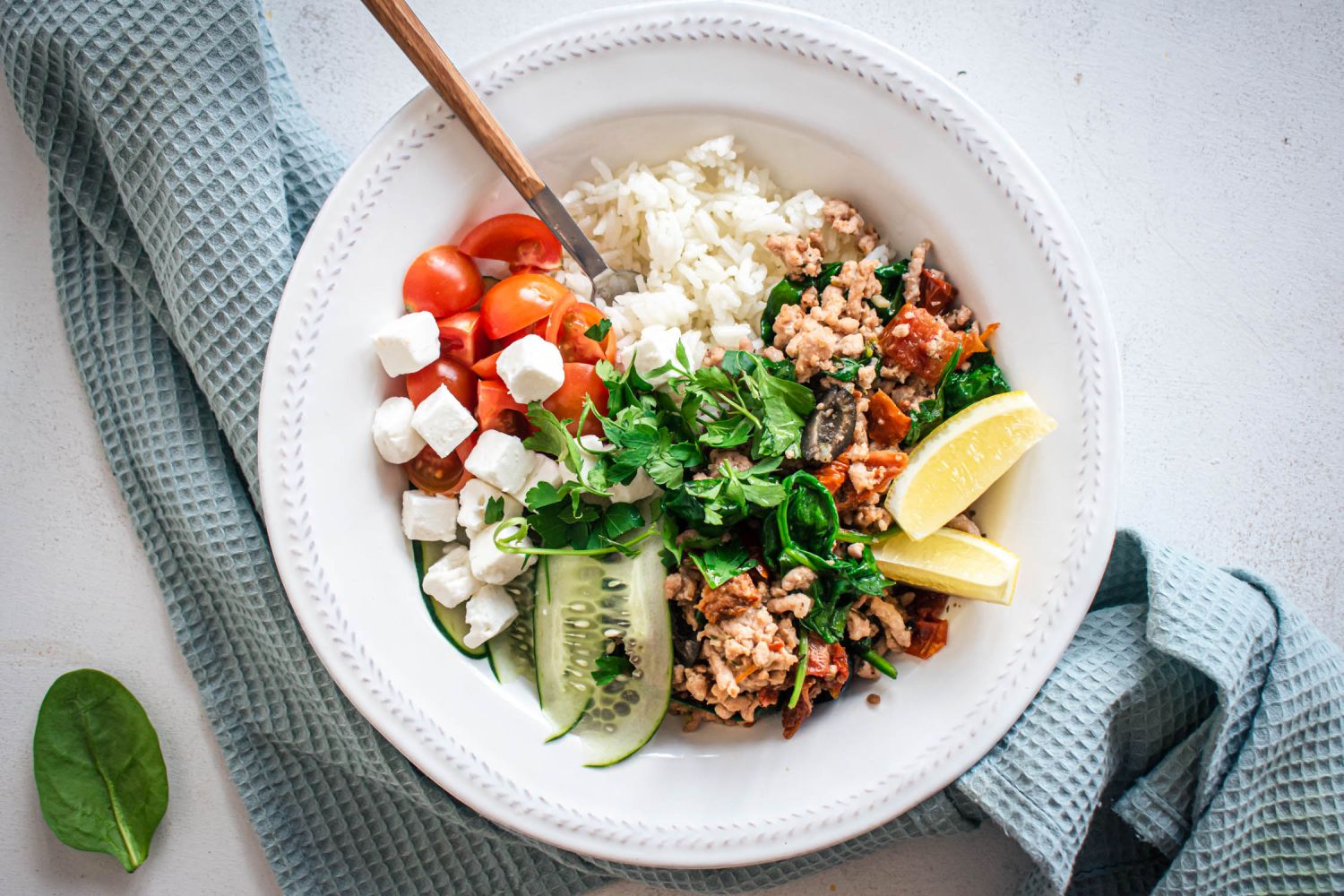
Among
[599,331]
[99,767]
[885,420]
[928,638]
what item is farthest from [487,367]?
[99,767]

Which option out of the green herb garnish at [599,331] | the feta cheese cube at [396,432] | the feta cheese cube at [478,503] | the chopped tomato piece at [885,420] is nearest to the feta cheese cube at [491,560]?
the feta cheese cube at [478,503]

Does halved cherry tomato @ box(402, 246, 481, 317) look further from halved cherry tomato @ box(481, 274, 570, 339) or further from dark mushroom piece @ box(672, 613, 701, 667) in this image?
dark mushroom piece @ box(672, 613, 701, 667)

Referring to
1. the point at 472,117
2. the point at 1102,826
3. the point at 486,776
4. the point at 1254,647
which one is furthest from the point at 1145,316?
the point at 486,776

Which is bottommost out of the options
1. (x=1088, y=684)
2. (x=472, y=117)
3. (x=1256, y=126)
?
(x=1088, y=684)

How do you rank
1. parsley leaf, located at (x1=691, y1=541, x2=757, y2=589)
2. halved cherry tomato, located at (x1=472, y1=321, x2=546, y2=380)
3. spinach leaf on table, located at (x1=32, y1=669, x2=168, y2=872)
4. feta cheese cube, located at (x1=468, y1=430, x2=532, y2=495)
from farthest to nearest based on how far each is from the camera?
spinach leaf on table, located at (x1=32, y1=669, x2=168, y2=872), halved cherry tomato, located at (x1=472, y1=321, x2=546, y2=380), feta cheese cube, located at (x1=468, y1=430, x2=532, y2=495), parsley leaf, located at (x1=691, y1=541, x2=757, y2=589)

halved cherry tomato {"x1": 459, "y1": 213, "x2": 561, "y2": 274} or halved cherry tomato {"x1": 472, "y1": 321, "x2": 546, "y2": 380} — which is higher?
halved cherry tomato {"x1": 459, "y1": 213, "x2": 561, "y2": 274}

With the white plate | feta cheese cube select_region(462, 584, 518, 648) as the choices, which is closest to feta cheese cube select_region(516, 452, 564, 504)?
feta cheese cube select_region(462, 584, 518, 648)

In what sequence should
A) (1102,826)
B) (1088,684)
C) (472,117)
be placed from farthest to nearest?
(1102,826), (1088,684), (472,117)

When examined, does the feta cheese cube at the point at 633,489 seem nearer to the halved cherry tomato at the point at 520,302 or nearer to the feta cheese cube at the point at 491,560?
the feta cheese cube at the point at 491,560

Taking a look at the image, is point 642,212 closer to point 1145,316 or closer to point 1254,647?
point 1145,316
